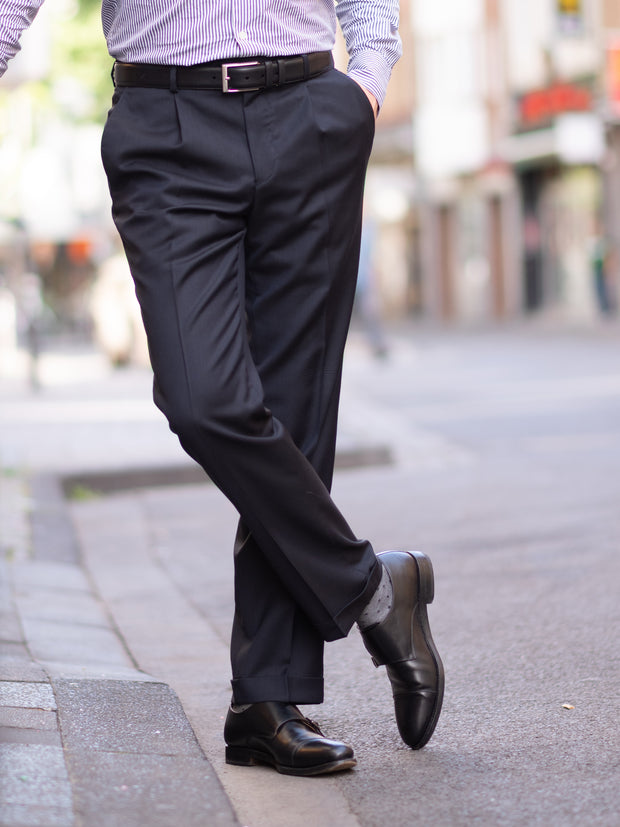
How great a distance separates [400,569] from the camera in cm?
277

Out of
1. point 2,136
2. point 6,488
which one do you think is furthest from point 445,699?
point 2,136

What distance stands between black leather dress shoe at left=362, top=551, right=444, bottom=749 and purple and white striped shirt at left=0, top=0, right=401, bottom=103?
2.89 feet

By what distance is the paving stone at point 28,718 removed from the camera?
266 cm

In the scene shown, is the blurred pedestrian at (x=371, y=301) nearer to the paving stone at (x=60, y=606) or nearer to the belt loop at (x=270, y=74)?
the paving stone at (x=60, y=606)

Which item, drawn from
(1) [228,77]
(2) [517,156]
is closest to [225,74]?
(1) [228,77]

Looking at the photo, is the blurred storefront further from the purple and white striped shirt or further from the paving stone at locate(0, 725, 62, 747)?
the paving stone at locate(0, 725, 62, 747)

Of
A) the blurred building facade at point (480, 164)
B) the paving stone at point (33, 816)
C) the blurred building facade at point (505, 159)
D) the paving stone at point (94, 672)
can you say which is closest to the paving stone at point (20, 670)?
the paving stone at point (94, 672)

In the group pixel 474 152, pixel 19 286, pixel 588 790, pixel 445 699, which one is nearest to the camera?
pixel 588 790

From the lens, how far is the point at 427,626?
281 centimetres

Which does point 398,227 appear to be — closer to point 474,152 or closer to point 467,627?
point 474,152

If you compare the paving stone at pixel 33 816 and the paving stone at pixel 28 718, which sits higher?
the paving stone at pixel 33 816

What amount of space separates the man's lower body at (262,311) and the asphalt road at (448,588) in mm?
234

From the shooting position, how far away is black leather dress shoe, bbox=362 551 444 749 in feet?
8.95

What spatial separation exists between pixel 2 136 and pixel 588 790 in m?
19.3
